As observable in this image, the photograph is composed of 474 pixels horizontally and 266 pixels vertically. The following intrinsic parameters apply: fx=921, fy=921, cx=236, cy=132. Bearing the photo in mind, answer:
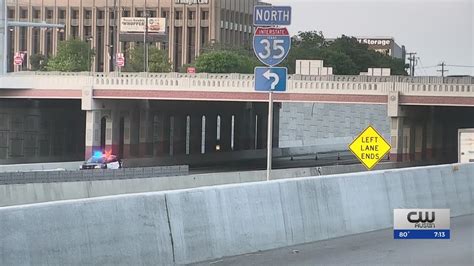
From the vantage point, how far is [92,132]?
77.4 m

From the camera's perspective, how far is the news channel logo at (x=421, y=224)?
14.2 m

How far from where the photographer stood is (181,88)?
7175 centimetres

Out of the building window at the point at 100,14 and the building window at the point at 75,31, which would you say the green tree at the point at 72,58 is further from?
the building window at the point at 100,14

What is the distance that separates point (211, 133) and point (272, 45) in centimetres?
7969

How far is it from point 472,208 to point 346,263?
29.2 ft

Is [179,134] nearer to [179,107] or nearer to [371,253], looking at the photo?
[179,107]

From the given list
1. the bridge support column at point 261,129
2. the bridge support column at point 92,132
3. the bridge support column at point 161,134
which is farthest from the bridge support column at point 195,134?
the bridge support column at point 92,132

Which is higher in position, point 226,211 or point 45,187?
point 226,211

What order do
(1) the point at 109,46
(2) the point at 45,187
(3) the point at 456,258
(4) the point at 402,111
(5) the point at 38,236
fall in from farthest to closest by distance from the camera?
(1) the point at 109,46 → (4) the point at 402,111 → (2) the point at 45,187 → (3) the point at 456,258 → (5) the point at 38,236

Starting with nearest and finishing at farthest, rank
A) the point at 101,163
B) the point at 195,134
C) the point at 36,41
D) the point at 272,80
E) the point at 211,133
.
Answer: the point at 272,80 → the point at 101,163 → the point at 195,134 → the point at 211,133 → the point at 36,41

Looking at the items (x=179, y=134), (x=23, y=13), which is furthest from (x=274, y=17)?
(x=23, y=13)

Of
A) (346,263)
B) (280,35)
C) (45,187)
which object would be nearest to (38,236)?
(346,263)

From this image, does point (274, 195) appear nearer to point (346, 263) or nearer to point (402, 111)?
point (346, 263)

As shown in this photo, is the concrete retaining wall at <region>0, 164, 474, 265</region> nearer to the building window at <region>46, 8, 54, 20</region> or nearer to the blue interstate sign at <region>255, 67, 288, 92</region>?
the blue interstate sign at <region>255, 67, 288, 92</region>
